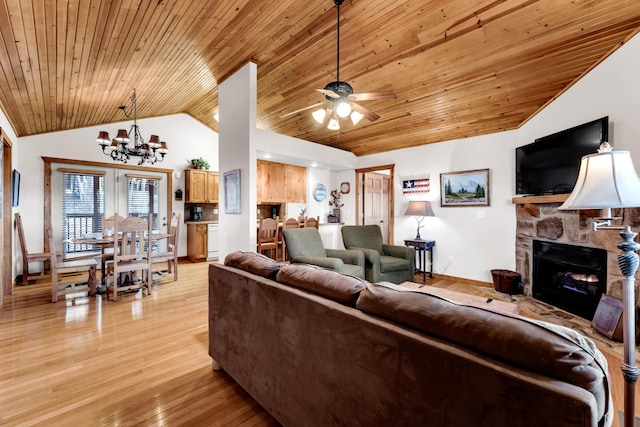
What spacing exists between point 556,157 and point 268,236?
4.32m

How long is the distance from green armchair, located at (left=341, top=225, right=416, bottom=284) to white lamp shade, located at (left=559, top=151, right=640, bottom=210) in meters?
2.44

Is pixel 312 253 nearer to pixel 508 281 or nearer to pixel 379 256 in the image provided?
pixel 379 256

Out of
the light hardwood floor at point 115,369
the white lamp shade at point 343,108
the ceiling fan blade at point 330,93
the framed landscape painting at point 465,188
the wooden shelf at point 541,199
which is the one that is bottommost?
the light hardwood floor at point 115,369

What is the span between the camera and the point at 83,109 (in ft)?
14.3

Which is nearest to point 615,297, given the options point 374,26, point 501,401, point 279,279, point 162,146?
point 501,401

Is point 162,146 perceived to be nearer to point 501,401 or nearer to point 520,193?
point 501,401

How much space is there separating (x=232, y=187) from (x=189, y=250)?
3.26 meters

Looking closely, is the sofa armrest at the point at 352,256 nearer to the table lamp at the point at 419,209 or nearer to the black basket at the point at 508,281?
the table lamp at the point at 419,209

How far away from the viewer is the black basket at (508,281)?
3975 millimetres

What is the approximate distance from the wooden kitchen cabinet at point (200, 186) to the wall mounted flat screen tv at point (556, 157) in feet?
19.7

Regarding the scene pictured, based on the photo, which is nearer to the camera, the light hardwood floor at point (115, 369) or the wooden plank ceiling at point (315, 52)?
the light hardwood floor at point (115, 369)

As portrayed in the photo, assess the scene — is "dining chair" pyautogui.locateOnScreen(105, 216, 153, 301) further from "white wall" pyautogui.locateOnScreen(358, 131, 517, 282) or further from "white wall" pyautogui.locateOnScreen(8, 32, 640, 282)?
"white wall" pyautogui.locateOnScreen(358, 131, 517, 282)

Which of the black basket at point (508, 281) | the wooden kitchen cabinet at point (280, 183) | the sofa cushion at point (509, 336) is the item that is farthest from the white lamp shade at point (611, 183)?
the wooden kitchen cabinet at point (280, 183)

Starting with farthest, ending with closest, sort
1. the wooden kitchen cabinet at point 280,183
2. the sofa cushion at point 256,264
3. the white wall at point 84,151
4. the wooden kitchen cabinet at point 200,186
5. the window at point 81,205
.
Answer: the wooden kitchen cabinet at point 200,186
the wooden kitchen cabinet at point 280,183
the window at point 81,205
the white wall at point 84,151
the sofa cushion at point 256,264
